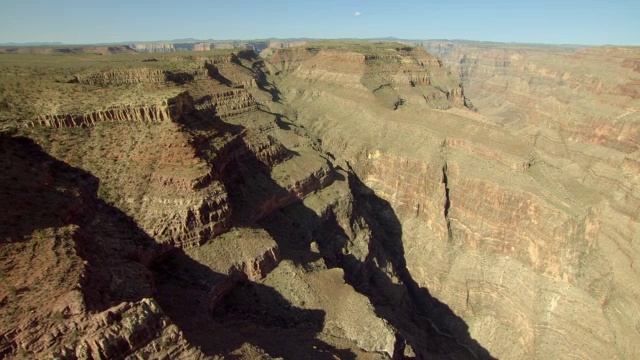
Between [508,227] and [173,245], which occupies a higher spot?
[173,245]

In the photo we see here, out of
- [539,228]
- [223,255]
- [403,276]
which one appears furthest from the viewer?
[403,276]

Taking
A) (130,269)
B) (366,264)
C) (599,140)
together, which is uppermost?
(130,269)

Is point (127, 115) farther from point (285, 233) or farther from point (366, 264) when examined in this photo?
point (366, 264)

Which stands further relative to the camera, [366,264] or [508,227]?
[508,227]

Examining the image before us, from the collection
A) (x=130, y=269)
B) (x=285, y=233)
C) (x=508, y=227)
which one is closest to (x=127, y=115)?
(x=130, y=269)

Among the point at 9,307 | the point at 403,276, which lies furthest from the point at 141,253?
the point at 403,276

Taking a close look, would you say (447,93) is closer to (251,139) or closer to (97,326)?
(251,139)
